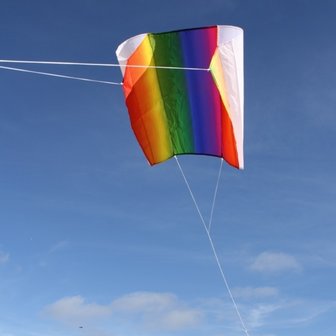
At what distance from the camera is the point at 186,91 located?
1639 centimetres

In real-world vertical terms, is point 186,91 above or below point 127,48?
below

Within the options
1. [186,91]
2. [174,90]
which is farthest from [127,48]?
[186,91]

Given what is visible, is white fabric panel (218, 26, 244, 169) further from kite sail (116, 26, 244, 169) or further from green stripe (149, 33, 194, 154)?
green stripe (149, 33, 194, 154)

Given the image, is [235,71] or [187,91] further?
[187,91]

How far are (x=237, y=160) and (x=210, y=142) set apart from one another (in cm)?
173

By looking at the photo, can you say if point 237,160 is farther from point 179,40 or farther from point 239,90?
point 179,40

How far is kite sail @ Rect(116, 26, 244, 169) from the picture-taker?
15.2m

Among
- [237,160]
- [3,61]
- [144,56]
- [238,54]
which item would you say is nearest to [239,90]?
[238,54]

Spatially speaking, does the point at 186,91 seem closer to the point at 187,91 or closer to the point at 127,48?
the point at 187,91

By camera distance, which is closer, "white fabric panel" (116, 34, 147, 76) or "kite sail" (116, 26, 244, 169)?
"kite sail" (116, 26, 244, 169)

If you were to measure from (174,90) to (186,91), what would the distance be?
0.41m

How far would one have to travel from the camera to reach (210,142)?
1659cm

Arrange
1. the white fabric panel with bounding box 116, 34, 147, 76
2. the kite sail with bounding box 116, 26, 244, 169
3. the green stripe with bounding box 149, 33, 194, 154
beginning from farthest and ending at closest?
the green stripe with bounding box 149, 33, 194, 154 < the white fabric panel with bounding box 116, 34, 147, 76 < the kite sail with bounding box 116, 26, 244, 169

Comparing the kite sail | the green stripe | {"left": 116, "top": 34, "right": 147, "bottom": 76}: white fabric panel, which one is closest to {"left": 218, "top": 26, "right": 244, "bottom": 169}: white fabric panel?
the kite sail
